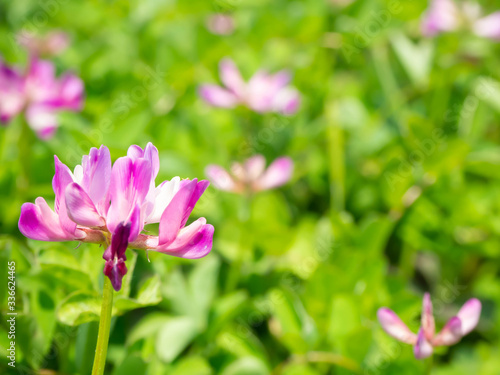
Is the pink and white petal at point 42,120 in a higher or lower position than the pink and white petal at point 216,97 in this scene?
higher

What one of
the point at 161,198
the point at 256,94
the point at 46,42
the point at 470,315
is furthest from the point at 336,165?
the point at 46,42

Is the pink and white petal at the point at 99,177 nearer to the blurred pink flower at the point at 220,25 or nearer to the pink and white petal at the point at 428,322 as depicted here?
the pink and white petal at the point at 428,322

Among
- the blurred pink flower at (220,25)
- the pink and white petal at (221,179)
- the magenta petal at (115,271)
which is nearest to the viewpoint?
the magenta petal at (115,271)

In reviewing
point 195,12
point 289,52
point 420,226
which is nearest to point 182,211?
point 420,226

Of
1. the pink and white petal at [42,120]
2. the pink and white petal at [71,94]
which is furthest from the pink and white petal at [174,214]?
the pink and white petal at [71,94]

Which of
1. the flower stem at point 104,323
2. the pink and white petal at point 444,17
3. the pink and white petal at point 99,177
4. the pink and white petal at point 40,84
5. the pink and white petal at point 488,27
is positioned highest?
the pink and white petal at point 99,177

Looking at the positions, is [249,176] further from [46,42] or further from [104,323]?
[46,42]

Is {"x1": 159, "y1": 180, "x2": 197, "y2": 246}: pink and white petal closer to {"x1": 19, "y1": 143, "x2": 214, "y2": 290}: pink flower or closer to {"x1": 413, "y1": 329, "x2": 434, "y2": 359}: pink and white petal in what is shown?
{"x1": 19, "y1": 143, "x2": 214, "y2": 290}: pink flower
